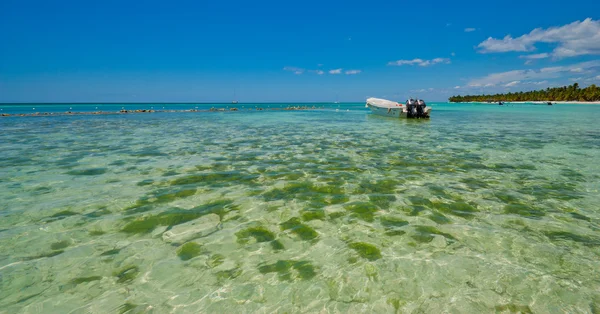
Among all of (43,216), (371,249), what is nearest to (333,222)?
(371,249)

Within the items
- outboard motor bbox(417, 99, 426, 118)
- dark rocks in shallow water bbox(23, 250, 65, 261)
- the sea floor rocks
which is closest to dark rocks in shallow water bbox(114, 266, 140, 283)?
the sea floor rocks

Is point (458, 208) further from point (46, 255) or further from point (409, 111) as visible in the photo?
point (409, 111)

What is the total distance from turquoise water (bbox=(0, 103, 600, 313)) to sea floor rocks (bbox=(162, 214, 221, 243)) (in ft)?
0.11

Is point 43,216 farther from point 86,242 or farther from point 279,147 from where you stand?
point 279,147

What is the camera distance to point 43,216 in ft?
17.4

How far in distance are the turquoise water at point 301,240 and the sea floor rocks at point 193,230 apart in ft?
0.11

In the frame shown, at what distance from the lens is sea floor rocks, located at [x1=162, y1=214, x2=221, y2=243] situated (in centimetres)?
447

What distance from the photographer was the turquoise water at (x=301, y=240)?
3146mm

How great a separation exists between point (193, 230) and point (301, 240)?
6.32ft

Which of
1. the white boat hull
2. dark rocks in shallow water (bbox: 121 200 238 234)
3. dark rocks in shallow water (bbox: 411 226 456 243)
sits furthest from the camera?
the white boat hull

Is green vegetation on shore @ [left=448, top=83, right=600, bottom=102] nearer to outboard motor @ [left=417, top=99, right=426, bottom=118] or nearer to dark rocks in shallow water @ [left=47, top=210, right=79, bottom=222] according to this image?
outboard motor @ [left=417, top=99, right=426, bottom=118]

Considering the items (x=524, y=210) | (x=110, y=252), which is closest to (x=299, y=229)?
(x=110, y=252)

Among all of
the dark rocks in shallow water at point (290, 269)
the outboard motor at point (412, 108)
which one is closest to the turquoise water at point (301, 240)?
the dark rocks in shallow water at point (290, 269)

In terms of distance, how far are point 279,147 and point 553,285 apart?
10.9 meters
